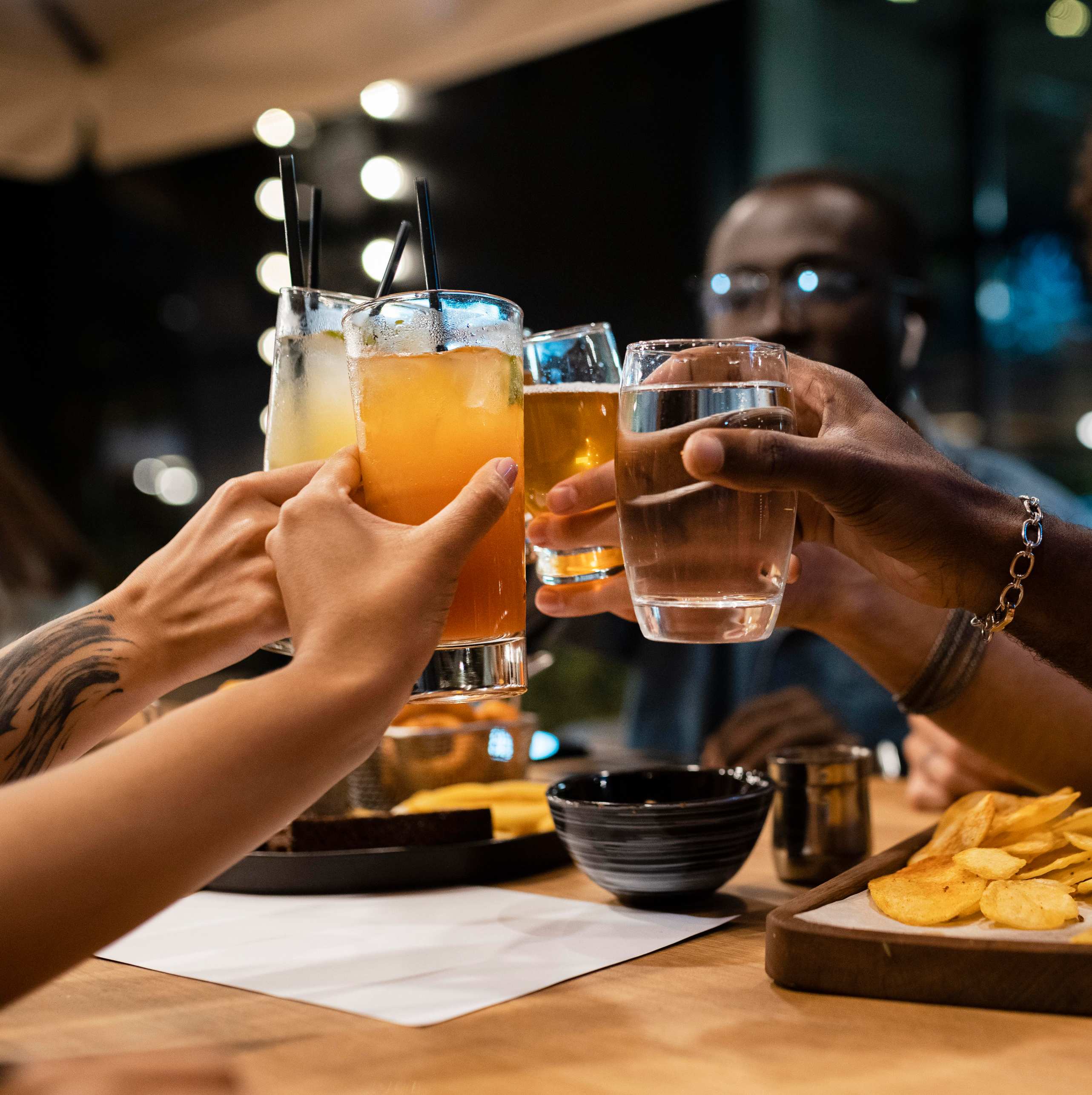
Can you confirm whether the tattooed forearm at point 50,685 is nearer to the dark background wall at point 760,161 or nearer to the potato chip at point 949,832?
the potato chip at point 949,832

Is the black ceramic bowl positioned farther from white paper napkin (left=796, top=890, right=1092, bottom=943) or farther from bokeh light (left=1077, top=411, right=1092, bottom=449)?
bokeh light (left=1077, top=411, right=1092, bottom=449)

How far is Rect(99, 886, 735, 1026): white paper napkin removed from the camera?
96 cm

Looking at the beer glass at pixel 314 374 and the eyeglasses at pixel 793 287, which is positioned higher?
the eyeglasses at pixel 793 287

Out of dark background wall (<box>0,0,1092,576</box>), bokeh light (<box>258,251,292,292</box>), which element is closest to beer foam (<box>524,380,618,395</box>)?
dark background wall (<box>0,0,1092,576</box>)

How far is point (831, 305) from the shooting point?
2.63 m

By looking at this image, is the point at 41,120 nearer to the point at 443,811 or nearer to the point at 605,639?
the point at 605,639

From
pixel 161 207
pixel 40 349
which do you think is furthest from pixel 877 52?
pixel 40 349

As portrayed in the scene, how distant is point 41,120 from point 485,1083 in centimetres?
424

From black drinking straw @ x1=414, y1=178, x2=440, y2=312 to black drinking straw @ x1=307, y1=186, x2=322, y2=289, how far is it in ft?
0.44

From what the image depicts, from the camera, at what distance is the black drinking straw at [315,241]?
1180 millimetres

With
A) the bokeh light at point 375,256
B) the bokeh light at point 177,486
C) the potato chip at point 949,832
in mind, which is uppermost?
the bokeh light at point 375,256

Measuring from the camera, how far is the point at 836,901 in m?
1.03

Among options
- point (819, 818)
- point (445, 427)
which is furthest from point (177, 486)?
point (445, 427)

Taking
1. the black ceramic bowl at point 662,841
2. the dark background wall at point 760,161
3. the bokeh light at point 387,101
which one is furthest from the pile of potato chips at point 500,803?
the dark background wall at point 760,161
